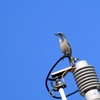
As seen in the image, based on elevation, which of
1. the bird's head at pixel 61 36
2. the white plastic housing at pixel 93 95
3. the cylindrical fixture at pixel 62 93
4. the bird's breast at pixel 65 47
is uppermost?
the bird's head at pixel 61 36

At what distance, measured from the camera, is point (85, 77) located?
4082mm

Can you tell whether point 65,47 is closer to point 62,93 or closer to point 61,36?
point 61,36

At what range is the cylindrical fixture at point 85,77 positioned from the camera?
3.98m

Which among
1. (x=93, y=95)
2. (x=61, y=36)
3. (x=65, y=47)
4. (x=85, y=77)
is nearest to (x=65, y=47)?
(x=65, y=47)

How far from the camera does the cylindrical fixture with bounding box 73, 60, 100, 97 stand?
3.98 meters

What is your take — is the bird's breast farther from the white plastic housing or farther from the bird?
the white plastic housing

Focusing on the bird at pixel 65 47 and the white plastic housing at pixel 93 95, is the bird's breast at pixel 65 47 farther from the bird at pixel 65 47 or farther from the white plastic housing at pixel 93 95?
the white plastic housing at pixel 93 95

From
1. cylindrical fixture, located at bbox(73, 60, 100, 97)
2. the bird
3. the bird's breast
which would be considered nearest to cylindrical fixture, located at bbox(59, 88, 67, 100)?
cylindrical fixture, located at bbox(73, 60, 100, 97)

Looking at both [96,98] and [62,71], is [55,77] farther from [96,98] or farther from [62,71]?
[96,98]

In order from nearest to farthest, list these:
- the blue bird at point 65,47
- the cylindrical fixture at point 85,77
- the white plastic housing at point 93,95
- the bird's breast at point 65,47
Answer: the white plastic housing at point 93,95
the cylindrical fixture at point 85,77
the blue bird at point 65,47
the bird's breast at point 65,47

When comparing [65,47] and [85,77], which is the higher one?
[65,47]

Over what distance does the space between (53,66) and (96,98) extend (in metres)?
1.14

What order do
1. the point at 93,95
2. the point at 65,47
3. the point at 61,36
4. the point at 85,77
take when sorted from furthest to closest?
the point at 61,36
the point at 65,47
the point at 85,77
the point at 93,95

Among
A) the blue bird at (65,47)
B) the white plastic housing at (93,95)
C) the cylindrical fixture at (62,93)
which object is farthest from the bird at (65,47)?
the white plastic housing at (93,95)
